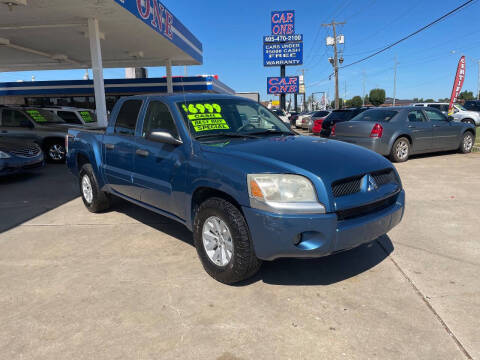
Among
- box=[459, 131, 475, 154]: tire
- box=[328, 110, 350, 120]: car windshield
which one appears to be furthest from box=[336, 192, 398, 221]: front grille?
box=[328, 110, 350, 120]: car windshield

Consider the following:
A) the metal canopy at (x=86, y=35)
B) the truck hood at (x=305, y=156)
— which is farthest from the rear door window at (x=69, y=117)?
the truck hood at (x=305, y=156)

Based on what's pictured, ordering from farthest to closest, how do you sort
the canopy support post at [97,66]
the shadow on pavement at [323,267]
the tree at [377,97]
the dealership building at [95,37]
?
the tree at [377,97] → the canopy support post at [97,66] → the dealership building at [95,37] → the shadow on pavement at [323,267]

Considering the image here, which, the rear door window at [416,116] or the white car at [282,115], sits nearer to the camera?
the white car at [282,115]

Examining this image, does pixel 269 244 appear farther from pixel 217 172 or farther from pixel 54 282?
pixel 54 282

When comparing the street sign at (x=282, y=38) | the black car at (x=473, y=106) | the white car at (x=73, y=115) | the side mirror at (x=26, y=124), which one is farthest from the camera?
the street sign at (x=282, y=38)

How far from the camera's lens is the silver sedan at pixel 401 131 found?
30.2 feet

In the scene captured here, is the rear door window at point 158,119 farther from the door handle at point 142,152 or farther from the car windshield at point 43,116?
the car windshield at point 43,116

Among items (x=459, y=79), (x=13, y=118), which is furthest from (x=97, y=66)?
(x=459, y=79)

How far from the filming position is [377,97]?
376 ft

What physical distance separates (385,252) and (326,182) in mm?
1660

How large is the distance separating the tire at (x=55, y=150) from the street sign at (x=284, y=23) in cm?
3214

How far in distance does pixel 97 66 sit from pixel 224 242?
10.5 metres

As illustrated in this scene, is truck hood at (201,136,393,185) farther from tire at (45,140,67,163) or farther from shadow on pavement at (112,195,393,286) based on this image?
tire at (45,140,67,163)

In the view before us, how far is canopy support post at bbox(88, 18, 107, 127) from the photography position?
1109cm
